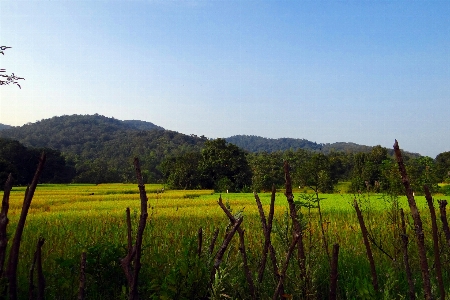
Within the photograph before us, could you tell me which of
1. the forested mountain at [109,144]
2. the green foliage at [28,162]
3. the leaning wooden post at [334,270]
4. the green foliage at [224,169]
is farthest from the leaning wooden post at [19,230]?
the forested mountain at [109,144]

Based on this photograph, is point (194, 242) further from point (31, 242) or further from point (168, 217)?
point (168, 217)

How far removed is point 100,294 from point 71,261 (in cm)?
43

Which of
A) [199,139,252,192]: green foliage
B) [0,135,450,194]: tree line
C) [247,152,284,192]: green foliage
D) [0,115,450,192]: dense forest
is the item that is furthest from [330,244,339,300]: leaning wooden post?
[247,152,284,192]: green foliage

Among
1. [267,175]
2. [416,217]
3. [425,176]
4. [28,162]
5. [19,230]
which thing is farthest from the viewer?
[28,162]

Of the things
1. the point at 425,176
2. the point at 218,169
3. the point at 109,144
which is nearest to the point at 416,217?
the point at 425,176

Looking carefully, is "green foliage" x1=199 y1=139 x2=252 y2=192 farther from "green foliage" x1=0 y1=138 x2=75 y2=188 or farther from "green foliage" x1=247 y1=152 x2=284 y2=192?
"green foliage" x1=0 y1=138 x2=75 y2=188

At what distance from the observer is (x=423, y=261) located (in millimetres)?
929

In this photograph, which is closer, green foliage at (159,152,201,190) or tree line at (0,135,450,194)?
tree line at (0,135,450,194)

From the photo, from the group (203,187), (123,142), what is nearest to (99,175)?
(203,187)

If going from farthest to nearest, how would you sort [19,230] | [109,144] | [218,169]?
1. [109,144]
2. [218,169]
3. [19,230]

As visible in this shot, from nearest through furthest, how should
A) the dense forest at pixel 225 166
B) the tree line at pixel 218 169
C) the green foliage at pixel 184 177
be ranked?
the dense forest at pixel 225 166 < the tree line at pixel 218 169 < the green foliage at pixel 184 177

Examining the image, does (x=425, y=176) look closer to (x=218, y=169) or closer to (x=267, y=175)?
(x=218, y=169)

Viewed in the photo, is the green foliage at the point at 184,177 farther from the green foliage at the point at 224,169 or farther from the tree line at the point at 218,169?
the green foliage at the point at 224,169

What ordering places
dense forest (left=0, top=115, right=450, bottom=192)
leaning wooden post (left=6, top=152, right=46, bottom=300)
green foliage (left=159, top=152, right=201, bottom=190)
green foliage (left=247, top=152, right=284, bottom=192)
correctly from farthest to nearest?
green foliage (left=247, top=152, right=284, bottom=192) → green foliage (left=159, top=152, right=201, bottom=190) → dense forest (left=0, top=115, right=450, bottom=192) → leaning wooden post (left=6, top=152, right=46, bottom=300)
